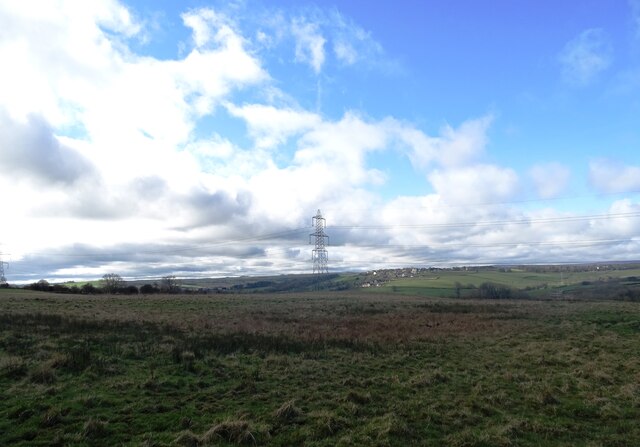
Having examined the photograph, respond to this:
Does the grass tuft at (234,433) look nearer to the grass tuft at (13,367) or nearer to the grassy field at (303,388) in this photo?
the grassy field at (303,388)

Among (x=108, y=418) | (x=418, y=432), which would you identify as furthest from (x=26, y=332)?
(x=418, y=432)

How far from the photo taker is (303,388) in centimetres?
1367

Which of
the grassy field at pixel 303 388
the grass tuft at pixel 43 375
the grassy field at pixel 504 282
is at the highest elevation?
the grass tuft at pixel 43 375

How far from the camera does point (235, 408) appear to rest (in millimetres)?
11352

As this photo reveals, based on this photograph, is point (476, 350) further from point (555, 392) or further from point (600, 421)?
point (600, 421)

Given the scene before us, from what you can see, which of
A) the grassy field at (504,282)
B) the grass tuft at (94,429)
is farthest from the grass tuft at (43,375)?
the grassy field at (504,282)

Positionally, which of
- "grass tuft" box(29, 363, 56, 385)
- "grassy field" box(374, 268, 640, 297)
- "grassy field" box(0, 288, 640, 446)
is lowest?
"grassy field" box(374, 268, 640, 297)

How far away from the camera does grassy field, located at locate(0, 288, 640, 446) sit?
9.66 metres

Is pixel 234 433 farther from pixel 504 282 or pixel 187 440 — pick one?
pixel 504 282

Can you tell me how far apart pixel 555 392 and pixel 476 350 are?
8061 mm

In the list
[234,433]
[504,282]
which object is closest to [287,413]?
[234,433]

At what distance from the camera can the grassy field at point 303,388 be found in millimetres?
9656

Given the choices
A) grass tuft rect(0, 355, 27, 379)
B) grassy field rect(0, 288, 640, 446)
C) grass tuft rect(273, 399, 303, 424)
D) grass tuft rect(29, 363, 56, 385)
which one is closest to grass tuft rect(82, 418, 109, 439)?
grassy field rect(0, 288, 640, 446)

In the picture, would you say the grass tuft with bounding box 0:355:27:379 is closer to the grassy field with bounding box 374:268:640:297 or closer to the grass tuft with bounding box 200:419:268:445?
the grass tuft with bounding box 200:419:268:445
